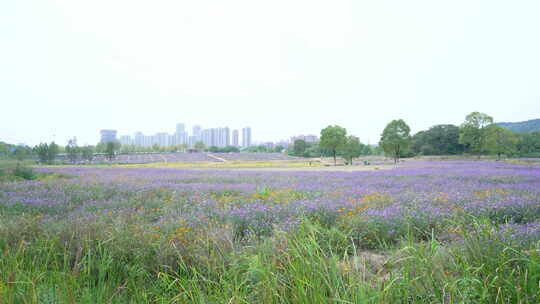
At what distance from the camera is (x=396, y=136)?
149ft

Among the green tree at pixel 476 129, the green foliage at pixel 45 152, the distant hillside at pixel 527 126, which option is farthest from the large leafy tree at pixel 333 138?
the distant hillside at pixel 527 126

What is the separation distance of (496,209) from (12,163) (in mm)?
21433

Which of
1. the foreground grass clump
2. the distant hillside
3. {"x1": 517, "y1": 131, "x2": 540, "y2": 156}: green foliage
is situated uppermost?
the distant hillside

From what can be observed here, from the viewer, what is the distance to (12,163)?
14.0 meters

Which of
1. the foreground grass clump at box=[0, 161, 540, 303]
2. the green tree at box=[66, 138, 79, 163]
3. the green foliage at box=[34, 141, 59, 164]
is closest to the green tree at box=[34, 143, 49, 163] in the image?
the green foliage at box=[34, 141, 59, 164]

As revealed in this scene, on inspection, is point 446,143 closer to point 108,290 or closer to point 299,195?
point 299,195

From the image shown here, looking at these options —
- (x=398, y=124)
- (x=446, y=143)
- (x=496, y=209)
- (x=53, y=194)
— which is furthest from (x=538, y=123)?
(x=53, y=194)

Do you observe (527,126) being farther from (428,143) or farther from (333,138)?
(333,138)

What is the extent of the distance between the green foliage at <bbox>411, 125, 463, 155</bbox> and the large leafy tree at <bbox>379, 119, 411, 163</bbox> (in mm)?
28568

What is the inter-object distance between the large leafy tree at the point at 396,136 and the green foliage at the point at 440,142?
28568mm

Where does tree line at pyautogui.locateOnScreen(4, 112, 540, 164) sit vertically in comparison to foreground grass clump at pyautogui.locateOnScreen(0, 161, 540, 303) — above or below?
above

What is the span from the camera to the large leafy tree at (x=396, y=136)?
45.3 metres

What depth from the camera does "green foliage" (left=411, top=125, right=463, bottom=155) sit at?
229ft

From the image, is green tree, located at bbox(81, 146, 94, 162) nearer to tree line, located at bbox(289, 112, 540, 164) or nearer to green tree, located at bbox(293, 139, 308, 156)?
tree line, located at bbox(289, 112, 540, 164)
